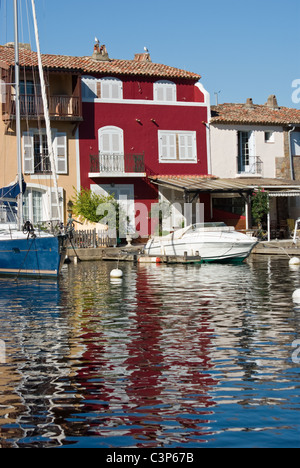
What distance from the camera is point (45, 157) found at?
123ft

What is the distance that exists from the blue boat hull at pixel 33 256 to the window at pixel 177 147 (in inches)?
676

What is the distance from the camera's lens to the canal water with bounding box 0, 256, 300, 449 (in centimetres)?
761

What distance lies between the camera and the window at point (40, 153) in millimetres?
37312

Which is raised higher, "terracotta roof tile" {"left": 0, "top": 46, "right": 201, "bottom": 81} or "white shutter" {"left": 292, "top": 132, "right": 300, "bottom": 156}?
"terracotta roof tile" {"left": 0, "top": 46, "right": 201, "bottom": 81}

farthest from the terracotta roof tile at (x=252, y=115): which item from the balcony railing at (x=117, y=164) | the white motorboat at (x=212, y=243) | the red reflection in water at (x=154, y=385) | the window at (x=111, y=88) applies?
the red reflection in water at (x=154, y=385)

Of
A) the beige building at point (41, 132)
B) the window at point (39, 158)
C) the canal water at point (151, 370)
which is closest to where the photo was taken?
the canal water at point (151, 370)

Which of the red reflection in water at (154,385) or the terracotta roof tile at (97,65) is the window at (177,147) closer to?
the terracotta roof tile at (97,65)

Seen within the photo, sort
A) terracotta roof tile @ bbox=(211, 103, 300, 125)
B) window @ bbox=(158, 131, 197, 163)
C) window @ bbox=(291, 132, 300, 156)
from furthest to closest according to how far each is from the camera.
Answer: window @ bbox=(291, 132, 300, 156) → terracotta roof tile @ bbox=(211, 103, 300, 125) → window @ bbox=(158, 131, 197, 163)

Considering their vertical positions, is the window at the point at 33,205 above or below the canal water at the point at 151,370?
above

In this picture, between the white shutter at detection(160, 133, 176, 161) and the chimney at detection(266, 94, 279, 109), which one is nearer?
the white shutter at detection(160, 133, 176, 161)

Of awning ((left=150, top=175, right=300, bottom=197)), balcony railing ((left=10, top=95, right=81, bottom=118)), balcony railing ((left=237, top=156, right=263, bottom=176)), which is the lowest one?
awning ((left=150, top=175, right=300, bottom=197))

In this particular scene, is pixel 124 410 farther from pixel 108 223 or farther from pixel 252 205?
pixel 252 205
